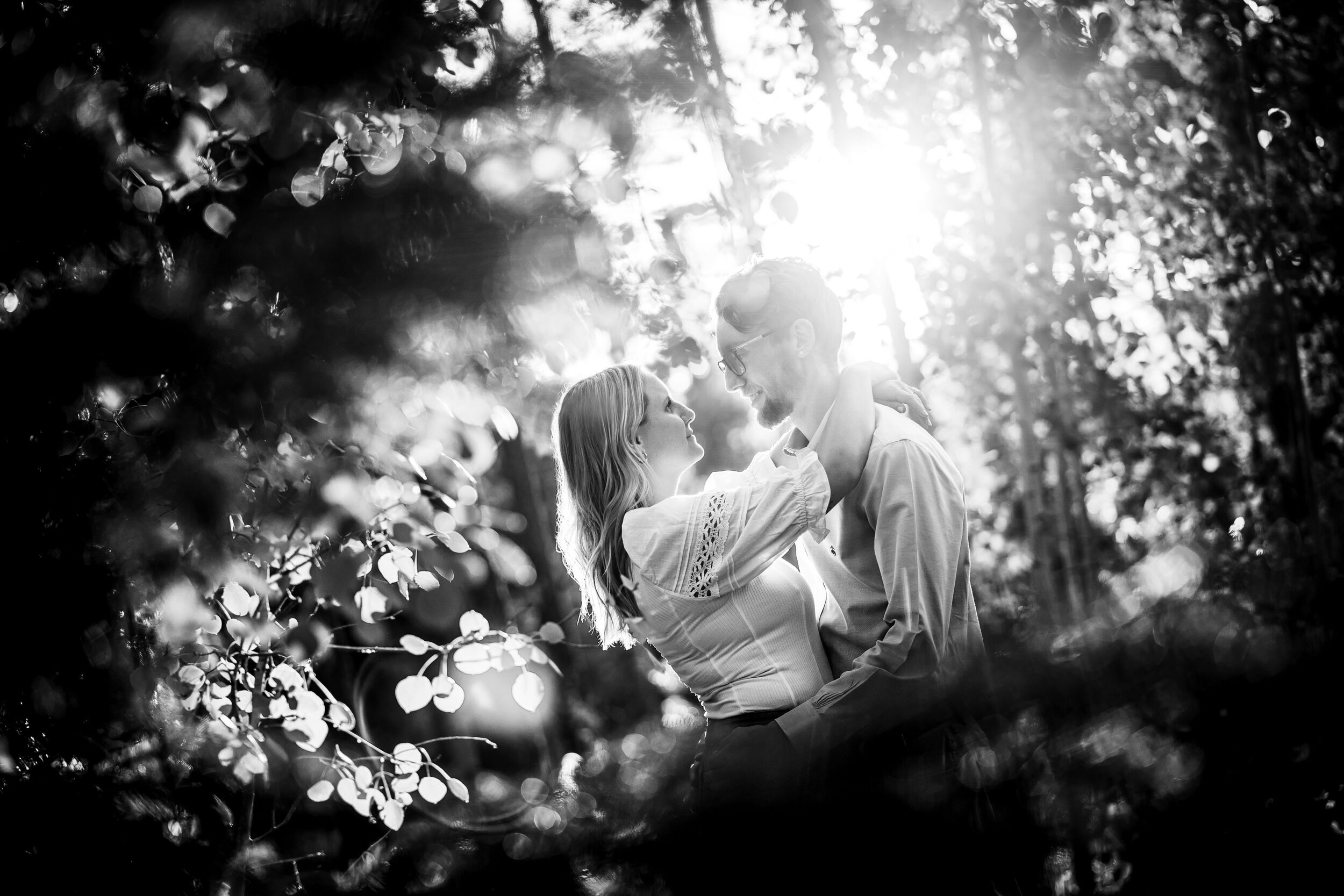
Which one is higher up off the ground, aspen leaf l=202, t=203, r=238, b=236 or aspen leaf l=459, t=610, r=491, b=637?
aspen leaf l=202, t=203, r=238, b=236

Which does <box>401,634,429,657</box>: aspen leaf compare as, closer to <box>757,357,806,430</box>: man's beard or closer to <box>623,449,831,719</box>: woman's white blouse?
<box>623,449,831,719</box>: woman's white blouse

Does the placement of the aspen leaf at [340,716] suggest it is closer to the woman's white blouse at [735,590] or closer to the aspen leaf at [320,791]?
the aspen leaf at [320,791]

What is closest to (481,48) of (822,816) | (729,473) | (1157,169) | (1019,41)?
(729,473)

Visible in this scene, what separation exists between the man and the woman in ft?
0.29

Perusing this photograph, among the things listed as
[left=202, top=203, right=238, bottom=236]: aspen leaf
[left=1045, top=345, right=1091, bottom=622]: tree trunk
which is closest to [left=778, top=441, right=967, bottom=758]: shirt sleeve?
[left=202, top=203, right=238, bottom=236]: aspen leaf

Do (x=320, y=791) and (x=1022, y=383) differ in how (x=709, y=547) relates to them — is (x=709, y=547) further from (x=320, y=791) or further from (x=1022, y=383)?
(x=1022, y=383)

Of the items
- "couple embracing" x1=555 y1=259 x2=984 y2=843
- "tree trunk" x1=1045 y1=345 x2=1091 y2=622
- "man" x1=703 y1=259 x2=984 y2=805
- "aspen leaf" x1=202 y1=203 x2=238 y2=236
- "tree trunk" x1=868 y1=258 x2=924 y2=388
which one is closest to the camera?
"man" x1=703 y1=259 x2=984 y2=805

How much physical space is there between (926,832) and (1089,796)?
272 millimetres

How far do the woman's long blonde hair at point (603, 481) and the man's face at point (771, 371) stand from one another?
266 mm

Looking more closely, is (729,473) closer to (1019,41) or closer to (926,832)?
(1019,41)

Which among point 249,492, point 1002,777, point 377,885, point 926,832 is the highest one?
point 1002,777

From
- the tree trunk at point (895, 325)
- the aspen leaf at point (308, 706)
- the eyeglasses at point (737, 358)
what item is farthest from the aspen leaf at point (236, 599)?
the tree trunk at point (895, 325)

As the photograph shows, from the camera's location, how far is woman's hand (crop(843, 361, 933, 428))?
2459 millimetres

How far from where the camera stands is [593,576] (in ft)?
7.61
